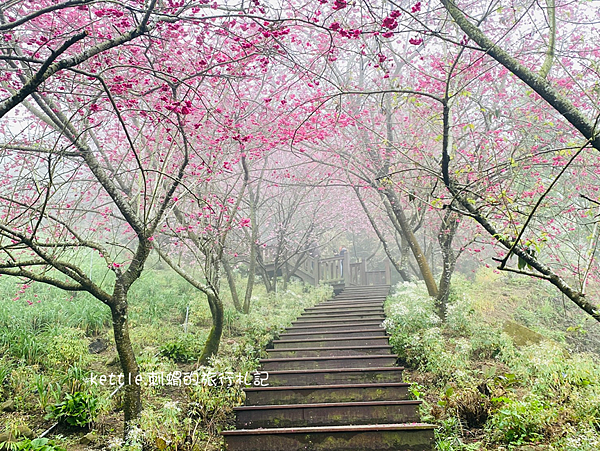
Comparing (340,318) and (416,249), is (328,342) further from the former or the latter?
(416,249)

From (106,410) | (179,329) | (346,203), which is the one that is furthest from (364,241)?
(106,410)

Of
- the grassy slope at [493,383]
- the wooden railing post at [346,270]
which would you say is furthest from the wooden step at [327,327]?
the wooden railing post at [346,270]

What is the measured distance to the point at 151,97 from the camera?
702 cm

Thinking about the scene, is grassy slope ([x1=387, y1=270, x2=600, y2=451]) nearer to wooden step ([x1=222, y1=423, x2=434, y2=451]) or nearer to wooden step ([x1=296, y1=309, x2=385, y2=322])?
wooden step ([x1=222, y1=423, x2=434, y2=451])

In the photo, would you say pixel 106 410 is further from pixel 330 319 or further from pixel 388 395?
pixel 330 319

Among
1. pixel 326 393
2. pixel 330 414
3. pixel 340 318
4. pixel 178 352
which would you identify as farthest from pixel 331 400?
pixel 340 318

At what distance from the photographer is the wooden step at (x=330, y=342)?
7148 millimetres

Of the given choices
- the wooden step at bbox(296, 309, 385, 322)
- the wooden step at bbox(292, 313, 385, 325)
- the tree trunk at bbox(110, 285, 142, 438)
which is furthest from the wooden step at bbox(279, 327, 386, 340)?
the tree trunk at bbox(110, 285, 142, 438)

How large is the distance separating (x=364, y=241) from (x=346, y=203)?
6.67 meters

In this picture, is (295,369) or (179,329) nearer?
(295,369)

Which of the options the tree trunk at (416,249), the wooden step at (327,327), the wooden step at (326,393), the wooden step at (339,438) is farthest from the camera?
the tree trunk at (416,249)

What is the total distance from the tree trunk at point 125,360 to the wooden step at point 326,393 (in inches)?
60.3

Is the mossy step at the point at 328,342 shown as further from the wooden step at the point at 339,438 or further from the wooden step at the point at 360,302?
the wooden step at the point at 360,302

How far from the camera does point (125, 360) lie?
4.44 m
